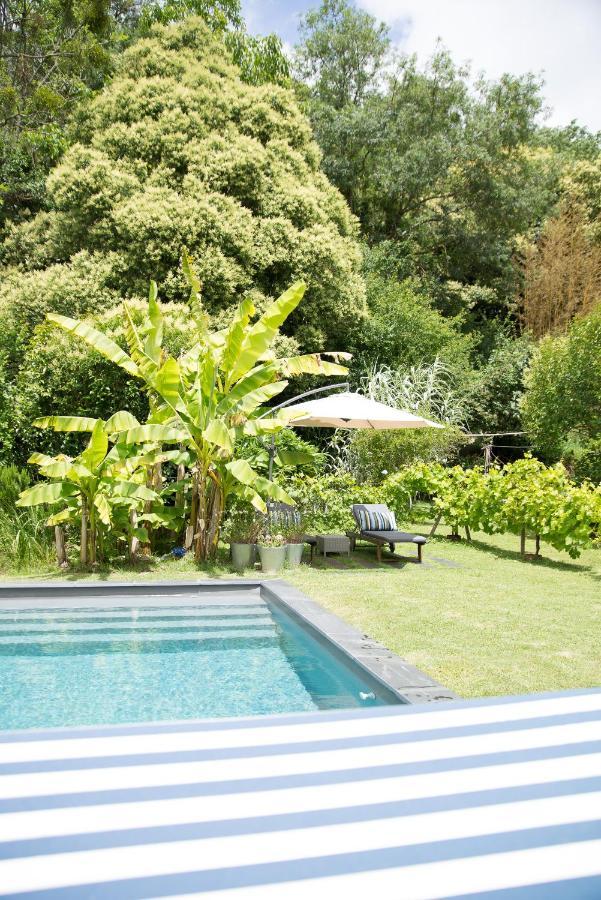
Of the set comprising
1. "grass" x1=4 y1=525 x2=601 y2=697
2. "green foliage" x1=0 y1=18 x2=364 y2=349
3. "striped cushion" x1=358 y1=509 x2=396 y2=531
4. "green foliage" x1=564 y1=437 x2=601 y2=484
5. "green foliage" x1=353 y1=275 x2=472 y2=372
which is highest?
"green foliage" x1=0 y1=18 x2=364 y2=349

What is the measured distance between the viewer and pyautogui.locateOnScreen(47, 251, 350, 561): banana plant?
28.4 ft

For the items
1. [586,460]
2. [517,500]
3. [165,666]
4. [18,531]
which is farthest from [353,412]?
[586,460]

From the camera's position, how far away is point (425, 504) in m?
17.2

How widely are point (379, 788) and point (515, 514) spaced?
9271 millimetres

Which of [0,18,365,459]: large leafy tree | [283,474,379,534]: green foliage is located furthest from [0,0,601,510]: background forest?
[283,474,379,534]: green foliage

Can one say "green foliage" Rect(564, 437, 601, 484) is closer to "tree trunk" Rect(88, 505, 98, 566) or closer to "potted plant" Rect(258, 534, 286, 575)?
"potted plant" Rect(258, 534, 286, 575)

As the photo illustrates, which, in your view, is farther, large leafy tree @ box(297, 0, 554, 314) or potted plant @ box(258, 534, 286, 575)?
large leafy tree @ box(297, 0, 554, 314)

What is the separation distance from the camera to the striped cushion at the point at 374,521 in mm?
11203

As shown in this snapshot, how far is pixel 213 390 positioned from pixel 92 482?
78.7 inches

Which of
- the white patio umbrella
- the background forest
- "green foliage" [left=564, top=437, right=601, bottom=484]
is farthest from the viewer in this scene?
"green foliage" [left=564, top=437, right=601, bottom=484]

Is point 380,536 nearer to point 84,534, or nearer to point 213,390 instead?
point 213,390

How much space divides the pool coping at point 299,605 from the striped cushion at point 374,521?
9.57 ft

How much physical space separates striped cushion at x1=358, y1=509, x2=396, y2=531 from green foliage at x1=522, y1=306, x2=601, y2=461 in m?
7.18

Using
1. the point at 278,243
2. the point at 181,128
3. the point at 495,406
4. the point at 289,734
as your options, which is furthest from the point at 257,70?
the point at 289,734
